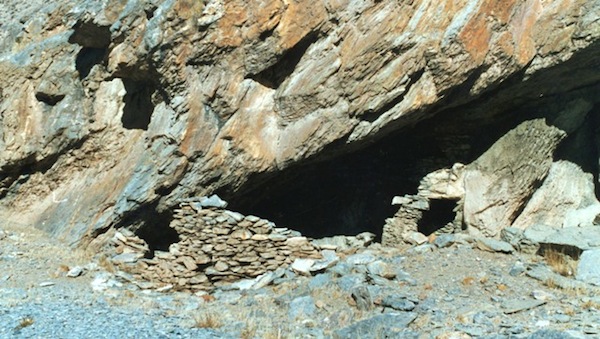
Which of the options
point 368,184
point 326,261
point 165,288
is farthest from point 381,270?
point 368,184

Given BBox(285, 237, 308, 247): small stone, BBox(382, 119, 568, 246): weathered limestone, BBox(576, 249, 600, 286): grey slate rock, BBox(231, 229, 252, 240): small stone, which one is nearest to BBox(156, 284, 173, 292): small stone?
BBox(231, 229, 252, 240): small stone

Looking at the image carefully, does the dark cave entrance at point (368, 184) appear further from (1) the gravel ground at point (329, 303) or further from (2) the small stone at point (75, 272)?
(2) the small stone at point (75, 272)

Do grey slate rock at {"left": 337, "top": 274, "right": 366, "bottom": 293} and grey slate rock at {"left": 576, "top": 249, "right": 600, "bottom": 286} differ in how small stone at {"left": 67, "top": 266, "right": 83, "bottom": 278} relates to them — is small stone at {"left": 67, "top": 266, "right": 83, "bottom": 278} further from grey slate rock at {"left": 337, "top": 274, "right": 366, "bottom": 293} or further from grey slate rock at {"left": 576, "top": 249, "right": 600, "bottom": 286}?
grey slate rock at {"left": 576, "top": 249, "right": 600, "bottom": 286}

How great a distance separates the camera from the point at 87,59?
591 inches

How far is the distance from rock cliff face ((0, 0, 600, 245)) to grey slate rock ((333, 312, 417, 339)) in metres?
5.55

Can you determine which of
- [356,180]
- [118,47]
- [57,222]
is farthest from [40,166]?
[356,180]

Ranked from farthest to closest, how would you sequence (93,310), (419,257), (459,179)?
(459,179) → (419,257) → (93,310)

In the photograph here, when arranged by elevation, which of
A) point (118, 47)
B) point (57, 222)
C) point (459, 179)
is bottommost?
point (57, 222)

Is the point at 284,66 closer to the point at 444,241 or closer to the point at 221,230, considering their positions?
the point at 221,230

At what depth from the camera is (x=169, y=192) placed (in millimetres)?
13484

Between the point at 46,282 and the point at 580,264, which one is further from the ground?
the point at 580,264

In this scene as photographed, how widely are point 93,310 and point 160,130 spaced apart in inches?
202

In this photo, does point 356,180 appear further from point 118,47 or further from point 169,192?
point 118,47

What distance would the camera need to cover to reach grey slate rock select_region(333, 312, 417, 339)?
828 cm
